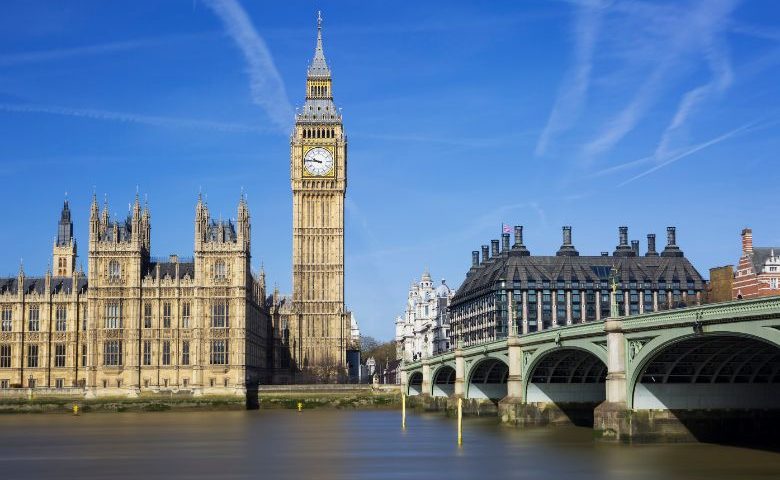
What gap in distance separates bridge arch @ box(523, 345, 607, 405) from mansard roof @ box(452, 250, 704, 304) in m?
75.3

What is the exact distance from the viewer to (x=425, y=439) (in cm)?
7262

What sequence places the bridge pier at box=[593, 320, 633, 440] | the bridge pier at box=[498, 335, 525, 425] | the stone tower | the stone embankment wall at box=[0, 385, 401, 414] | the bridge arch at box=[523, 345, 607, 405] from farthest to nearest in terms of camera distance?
1. the stone tower
2. the stone embankment wall at box=[0, 385, 401, 414]
3. the bridge pier at box=[498, 335, 525, 425]
4. the bridge arch at box=[523, 345, 607, 405]
5. the bridge pier at box=[593, 320, 633, 440]

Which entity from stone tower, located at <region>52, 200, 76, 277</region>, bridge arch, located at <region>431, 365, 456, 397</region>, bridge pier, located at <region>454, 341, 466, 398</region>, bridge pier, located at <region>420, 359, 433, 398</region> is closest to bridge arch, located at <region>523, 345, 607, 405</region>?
bridge pier, located at <region>454, 341, 466, 398</region>

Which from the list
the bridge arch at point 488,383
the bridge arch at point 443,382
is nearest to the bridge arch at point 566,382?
the bridge arch at point 488,383

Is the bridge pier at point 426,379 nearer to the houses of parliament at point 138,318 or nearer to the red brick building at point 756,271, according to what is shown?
the houses of parliament at point 138,318

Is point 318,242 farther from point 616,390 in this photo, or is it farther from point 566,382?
point 616,390

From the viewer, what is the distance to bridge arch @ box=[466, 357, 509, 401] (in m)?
103

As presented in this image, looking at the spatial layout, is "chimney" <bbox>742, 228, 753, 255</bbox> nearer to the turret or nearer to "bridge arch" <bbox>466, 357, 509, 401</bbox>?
"bridge arch" <bbox>466, 357, 509, 401</bbox>

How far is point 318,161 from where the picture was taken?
162875mm

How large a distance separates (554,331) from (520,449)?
13.4 meters

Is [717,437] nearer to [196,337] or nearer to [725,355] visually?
[725,355]

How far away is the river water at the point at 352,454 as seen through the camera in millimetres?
50094

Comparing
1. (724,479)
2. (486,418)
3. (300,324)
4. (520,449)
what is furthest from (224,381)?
(724,479)

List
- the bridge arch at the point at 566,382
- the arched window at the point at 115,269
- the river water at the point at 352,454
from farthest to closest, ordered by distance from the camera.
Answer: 1. the arched window at the point at 115,269
2. the bridge arch at the point at 566,382
3. the river water at the point at 352,454
